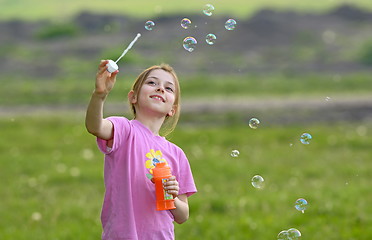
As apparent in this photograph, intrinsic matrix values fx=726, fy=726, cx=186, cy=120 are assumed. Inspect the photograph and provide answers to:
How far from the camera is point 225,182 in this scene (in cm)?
815

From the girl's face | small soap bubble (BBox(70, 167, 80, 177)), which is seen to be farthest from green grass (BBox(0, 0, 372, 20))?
the girl's face

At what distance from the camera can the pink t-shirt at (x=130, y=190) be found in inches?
132

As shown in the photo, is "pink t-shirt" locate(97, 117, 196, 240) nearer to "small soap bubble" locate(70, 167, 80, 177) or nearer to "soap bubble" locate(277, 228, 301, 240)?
"soap bubble" locate(277, 228, 301, 240)

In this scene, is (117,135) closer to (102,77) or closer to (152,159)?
(152,159)

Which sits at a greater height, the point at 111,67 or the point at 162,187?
the point at 111,67

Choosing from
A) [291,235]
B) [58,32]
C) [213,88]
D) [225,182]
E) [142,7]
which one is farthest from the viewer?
[142,7]

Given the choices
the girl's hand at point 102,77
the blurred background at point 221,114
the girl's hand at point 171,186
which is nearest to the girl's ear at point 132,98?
the girl's hand at point 102,77

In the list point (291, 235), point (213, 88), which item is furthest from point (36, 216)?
point (213, 88)

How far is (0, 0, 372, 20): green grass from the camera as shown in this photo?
36.8 metres

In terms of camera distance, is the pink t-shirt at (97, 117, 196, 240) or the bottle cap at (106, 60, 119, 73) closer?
the bottle cap at (106, 60, 119, 73)

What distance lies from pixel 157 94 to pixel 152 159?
1.09 feet

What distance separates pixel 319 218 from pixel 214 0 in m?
35.1

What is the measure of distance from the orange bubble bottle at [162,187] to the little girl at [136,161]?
0.09ft

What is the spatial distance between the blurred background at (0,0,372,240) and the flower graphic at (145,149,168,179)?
98 cm
